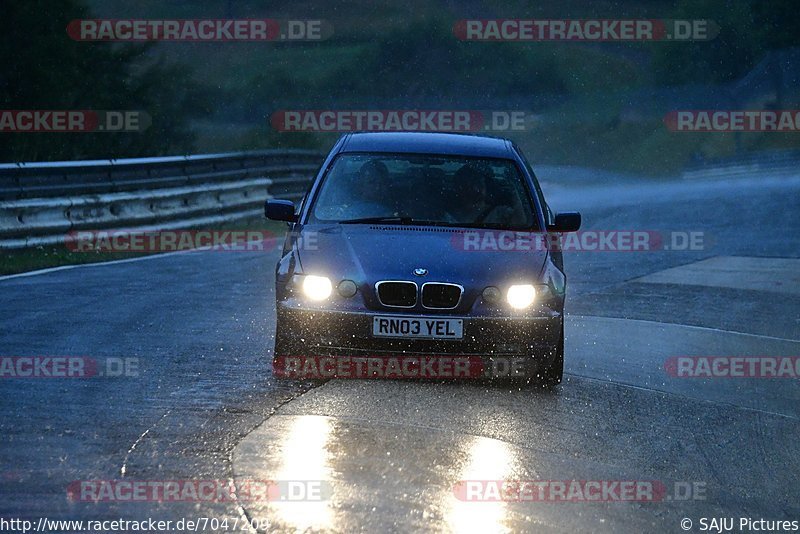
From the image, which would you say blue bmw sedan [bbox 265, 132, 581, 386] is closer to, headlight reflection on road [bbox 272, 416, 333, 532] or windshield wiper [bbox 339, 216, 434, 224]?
windshield wiper [bbox 339, 216, 434, 224]

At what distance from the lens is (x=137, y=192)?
62.8 ft

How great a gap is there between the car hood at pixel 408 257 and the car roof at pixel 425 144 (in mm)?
1053

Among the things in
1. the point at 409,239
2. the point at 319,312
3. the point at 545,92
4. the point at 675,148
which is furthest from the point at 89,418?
the point at 545,92

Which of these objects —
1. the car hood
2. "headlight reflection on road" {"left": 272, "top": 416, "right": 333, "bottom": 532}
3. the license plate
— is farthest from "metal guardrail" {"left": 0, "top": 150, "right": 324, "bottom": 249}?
"headlight reflection on road" {"left": 272, "top": 416, "right": 333, "bottom": 532}

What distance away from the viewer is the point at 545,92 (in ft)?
272

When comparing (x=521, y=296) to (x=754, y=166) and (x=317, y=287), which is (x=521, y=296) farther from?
(x=754, y=166)

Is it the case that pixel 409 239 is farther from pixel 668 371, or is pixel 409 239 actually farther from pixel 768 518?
pixel 768 518

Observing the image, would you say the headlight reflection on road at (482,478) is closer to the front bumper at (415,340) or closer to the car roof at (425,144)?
the front bumper at (415,340)

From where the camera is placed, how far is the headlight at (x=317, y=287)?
870 cm

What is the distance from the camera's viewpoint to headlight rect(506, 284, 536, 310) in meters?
8.67

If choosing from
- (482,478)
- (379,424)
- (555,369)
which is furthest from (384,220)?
(482,478)

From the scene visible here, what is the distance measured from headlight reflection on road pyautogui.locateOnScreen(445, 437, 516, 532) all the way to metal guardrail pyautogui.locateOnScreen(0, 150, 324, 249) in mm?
10222

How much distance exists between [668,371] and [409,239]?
7.48ft

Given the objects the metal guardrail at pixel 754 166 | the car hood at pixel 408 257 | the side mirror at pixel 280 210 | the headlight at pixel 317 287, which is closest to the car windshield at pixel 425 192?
the side mirror at pixel 280 210
